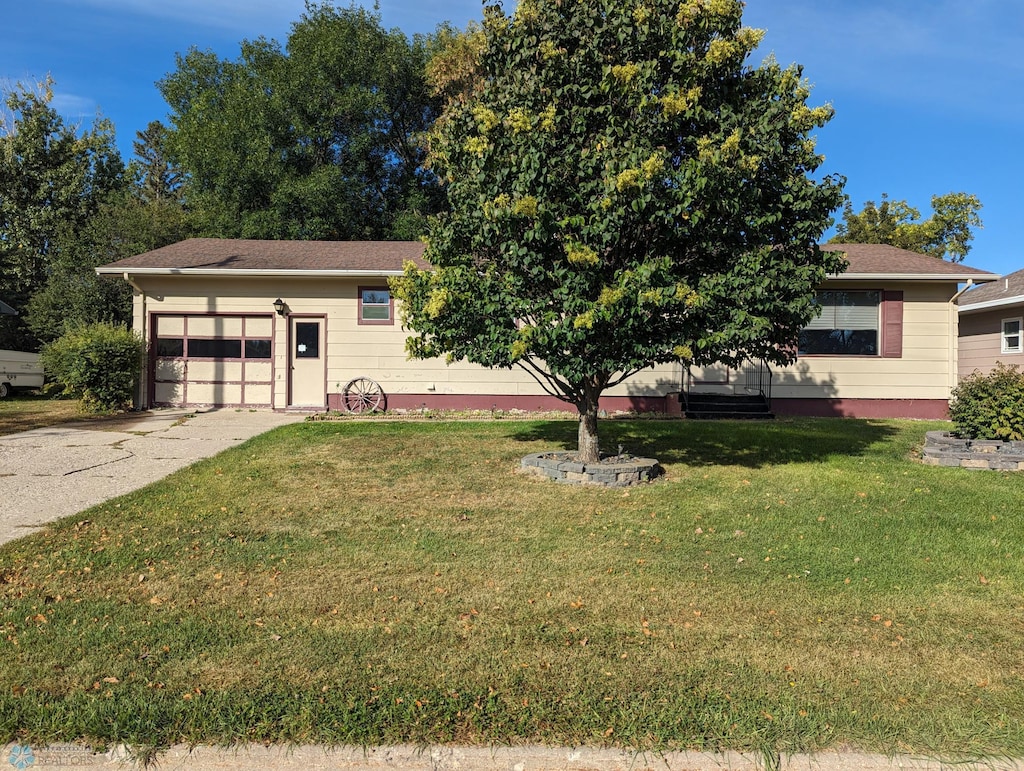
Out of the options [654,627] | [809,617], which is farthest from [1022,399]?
[654,627]

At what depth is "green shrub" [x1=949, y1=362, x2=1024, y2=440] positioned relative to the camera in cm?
811

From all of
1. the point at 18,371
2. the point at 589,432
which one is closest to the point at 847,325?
the point at 589,432

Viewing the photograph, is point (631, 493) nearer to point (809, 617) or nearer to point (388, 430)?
point (809, 617)

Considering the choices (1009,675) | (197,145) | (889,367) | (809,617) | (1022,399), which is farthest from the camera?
(197,145)

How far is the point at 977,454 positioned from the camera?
809 centimetres

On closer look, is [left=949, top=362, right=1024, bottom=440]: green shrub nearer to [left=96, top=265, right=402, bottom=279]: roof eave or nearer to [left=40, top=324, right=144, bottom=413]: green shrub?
[left=96, top=265, right=402, bottom=279]: roof eave

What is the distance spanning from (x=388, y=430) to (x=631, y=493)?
16.1 ft

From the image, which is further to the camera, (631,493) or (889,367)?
(889,367)

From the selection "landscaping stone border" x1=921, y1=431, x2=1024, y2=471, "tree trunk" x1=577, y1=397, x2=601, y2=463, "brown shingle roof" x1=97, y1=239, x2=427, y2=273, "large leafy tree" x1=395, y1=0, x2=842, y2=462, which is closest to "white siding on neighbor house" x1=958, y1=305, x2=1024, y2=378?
"landscaping stone border" x1=921, y1=431, x2=1024, y2=471

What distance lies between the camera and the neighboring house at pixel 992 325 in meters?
14.2

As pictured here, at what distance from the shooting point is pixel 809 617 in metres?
3.99

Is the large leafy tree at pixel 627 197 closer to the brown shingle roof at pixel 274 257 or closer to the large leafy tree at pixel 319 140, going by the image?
the brown shingle roof at pixel 274 257

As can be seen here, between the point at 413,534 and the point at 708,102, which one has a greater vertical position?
the point at 708,102

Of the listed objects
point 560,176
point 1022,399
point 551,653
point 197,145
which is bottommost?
point 551,653
